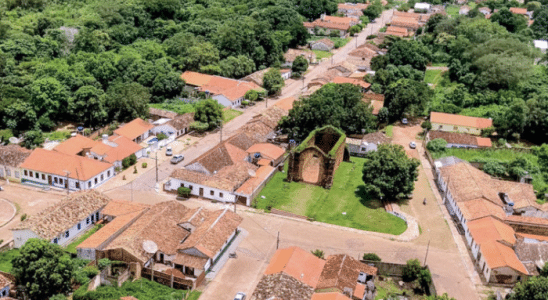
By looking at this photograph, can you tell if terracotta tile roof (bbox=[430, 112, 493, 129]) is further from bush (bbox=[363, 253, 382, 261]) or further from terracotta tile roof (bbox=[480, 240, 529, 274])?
bush (bbox=[363, 253, 382, 261])

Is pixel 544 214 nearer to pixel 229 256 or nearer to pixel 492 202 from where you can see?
pixel 492 202

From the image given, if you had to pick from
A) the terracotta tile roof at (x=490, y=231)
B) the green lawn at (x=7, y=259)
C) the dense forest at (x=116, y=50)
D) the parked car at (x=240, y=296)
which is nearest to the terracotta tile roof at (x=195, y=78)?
the dense forest at (x=116, y=50)

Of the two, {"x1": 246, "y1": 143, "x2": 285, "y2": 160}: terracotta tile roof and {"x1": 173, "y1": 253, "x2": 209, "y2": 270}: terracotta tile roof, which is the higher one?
{"x1": 246, "y1": 143, "x2": 285, "y2": 160}: terracotta tile roof

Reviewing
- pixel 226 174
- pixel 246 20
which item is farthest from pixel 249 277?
pixel 246 20

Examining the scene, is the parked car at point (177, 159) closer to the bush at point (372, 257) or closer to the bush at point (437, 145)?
the bush at point (372, 257)

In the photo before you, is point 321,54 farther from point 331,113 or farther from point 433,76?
point 331,113

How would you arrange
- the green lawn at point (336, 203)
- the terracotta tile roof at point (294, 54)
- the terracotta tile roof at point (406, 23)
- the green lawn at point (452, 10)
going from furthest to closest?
1. the green lawn at point (452, 10)
2. the terracotta tile roof at point (406, 23)
3. the terracotta tile roof at point (294, 54)
4. the green lawn at point (336, 203)

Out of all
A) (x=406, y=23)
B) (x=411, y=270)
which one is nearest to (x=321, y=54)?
(x=406, y=23)

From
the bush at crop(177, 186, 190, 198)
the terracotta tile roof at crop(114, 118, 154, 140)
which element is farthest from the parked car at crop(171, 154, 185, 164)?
the bush at crop(177, 186, 190, 198)
